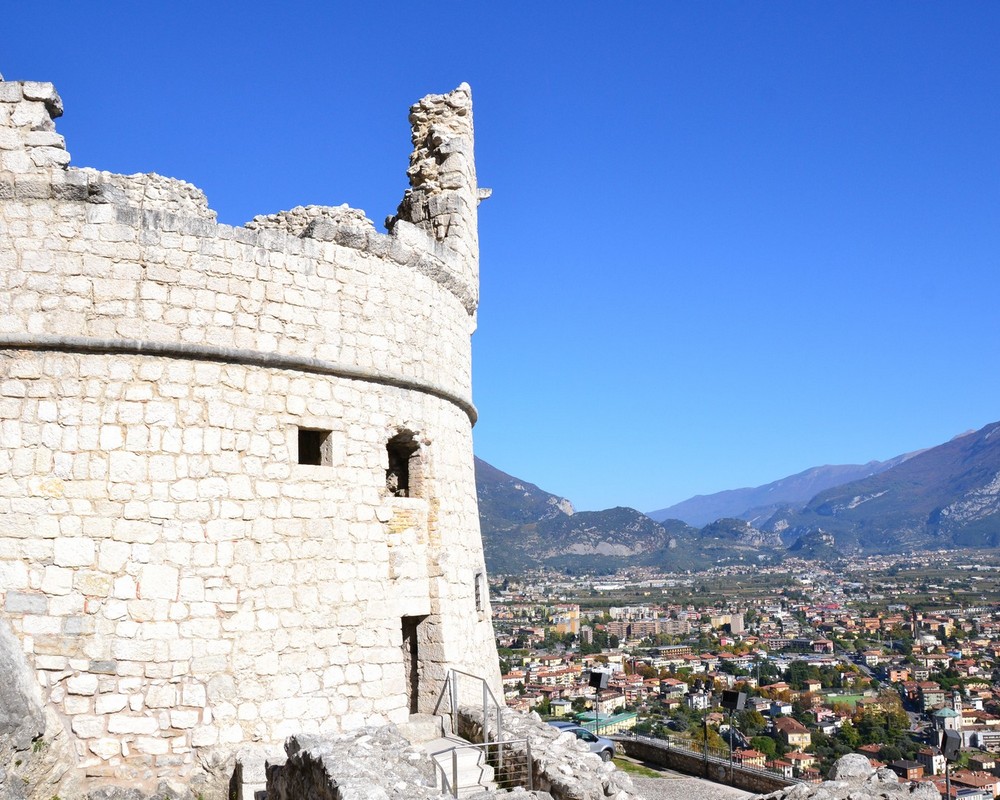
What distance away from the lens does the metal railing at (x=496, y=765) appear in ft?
29.9

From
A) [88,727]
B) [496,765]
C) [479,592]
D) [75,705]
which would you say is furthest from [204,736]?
[479,592]

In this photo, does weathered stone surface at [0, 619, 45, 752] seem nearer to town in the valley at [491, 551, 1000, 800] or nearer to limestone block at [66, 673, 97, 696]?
limestone block at [66, 673, 97, 696]

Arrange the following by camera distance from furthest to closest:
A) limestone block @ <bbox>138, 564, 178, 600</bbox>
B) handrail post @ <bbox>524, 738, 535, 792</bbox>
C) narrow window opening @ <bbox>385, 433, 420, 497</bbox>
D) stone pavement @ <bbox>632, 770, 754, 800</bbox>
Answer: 1. stone pavement @ <bbox>632, 770, 754, 800</bbox>
2. narrow window opening @ <bbox>385, 433, 420, 497</bbox>
3. handrail post @ <bbox>524, 738, 535, 792</bbox>
4. limestone block @ <bbox>138, 564, 178, 600</bbox>

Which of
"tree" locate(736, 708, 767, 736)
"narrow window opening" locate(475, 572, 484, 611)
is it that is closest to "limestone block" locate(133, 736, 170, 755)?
"narrow window opening" locate(475, 572, 484, 611)

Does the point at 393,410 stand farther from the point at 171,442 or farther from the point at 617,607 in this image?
the point at 617,607

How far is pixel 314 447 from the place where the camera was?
34.0 ft

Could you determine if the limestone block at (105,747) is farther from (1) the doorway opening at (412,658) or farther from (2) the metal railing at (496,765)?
(1) the doorway opening at (412,658)

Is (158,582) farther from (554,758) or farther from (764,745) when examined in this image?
(764,745)

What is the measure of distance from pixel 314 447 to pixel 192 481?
1513 mm

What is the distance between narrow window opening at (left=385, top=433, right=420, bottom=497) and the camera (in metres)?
11.1

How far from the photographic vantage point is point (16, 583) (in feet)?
28.0

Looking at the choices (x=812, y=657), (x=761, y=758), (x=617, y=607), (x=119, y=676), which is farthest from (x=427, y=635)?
(x=617, y=607)

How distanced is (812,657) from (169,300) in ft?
180

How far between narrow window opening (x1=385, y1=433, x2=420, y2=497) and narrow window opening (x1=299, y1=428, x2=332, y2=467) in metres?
0.89
